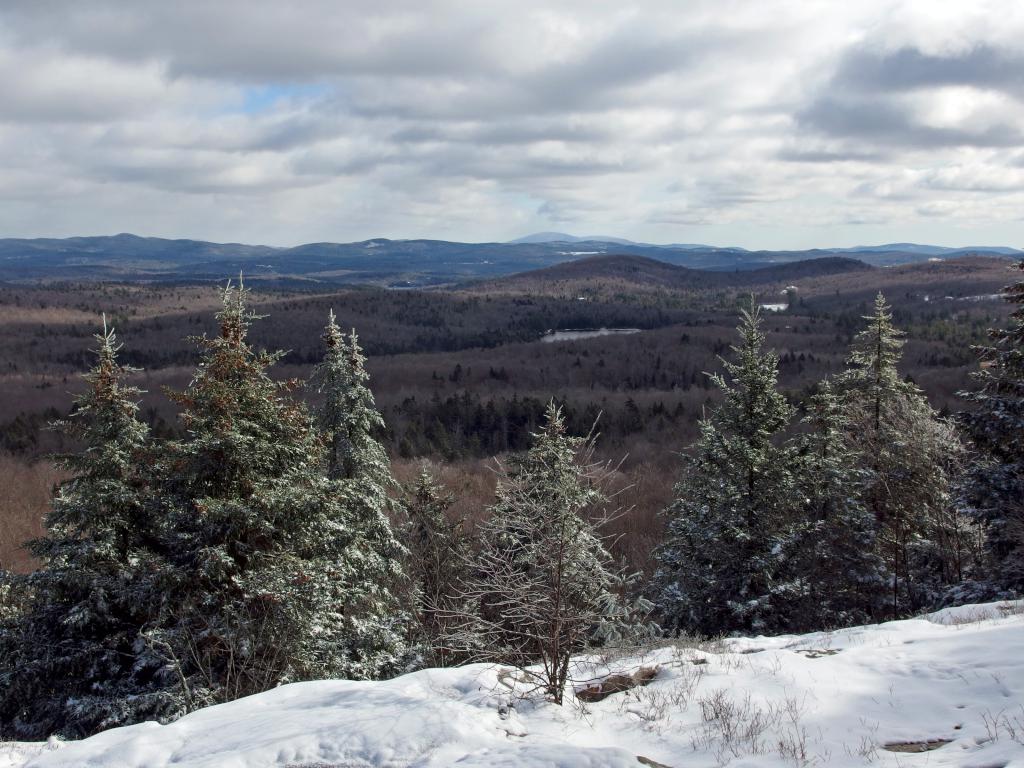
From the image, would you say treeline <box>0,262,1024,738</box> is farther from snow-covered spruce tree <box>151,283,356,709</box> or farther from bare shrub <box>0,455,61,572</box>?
bare shrub <box>0,455,61,572</box>

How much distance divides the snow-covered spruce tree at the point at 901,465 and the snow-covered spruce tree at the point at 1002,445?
2368mm

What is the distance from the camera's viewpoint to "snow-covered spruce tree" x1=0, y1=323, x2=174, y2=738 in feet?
45.2

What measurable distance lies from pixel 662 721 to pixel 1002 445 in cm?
1611

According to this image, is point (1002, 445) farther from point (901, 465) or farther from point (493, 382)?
point (493, 382)

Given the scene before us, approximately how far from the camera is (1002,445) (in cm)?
1877

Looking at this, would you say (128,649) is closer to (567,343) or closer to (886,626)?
(886,626)

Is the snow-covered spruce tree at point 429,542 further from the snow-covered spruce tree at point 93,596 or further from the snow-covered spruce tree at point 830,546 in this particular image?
the snow-covered spruce tree at point 93,596

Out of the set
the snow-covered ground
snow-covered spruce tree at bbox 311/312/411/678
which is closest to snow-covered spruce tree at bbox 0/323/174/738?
snow-covered spruce tree at bbox 311/312/411/678

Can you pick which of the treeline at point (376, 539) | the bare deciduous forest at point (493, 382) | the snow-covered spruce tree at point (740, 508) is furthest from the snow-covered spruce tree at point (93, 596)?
the snow-covered spruce tree at point (740, 508)

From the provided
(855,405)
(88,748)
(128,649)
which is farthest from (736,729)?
(855,405)

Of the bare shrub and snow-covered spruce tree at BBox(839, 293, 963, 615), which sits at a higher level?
snow-covered spruce tree at BBox(839, 293, 963, 615)

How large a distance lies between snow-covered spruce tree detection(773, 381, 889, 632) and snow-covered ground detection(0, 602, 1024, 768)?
11.7 metres

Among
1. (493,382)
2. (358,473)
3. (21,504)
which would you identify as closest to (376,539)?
(358,473)

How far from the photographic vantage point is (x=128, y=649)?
14.7 metres
